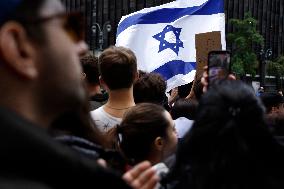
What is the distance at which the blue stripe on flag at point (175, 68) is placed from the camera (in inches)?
198

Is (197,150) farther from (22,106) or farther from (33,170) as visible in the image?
(33,170)

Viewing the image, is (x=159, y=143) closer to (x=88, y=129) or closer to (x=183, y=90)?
(x=88, y=129)

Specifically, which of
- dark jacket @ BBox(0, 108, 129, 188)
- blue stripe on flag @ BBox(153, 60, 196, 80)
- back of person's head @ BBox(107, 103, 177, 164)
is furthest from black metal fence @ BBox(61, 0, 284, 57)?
dark jacket @ BBox(0, 108, 129, 188)

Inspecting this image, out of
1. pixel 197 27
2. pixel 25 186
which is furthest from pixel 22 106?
pixel 197 27

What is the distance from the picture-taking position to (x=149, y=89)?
366 centimetres

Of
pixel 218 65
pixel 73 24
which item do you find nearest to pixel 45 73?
pixel 73 24

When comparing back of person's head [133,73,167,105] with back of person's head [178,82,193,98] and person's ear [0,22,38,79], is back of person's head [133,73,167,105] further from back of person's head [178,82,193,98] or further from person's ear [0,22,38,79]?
person's ear [0,22,38,79]

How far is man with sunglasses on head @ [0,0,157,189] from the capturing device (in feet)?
3.68

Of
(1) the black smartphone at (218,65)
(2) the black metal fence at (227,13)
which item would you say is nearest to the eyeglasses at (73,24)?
(1) the black smartphone at (218,65)

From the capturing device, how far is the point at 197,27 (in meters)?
5.26

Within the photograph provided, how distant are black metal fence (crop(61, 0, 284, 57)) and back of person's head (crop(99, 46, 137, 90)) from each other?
131ft

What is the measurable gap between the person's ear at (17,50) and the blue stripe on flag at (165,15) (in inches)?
161

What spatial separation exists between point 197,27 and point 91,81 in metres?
1.94

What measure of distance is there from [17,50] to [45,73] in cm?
9
